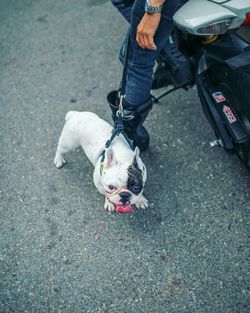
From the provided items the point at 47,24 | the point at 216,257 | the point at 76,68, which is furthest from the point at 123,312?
the point at 47,24

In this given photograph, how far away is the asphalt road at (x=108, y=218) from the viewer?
2205mm

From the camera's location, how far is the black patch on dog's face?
6.68ft

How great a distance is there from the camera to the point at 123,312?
2.13 m

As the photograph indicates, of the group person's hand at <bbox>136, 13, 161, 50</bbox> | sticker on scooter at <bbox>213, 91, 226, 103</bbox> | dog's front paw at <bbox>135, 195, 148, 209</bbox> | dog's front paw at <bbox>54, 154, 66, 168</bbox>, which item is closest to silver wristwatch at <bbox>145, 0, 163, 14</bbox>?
person's hand at <bbox>136, 13, 161, 50</bbox>

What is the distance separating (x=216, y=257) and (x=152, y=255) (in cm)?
40

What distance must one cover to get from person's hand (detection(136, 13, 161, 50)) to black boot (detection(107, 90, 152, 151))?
0.49 metres

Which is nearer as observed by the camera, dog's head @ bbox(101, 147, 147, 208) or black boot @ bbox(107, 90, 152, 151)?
dog's head @ bbox(101, 147, 147, 208)

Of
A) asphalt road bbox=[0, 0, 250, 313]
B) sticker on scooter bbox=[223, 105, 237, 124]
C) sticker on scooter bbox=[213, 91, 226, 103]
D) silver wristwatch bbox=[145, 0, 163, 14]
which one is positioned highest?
silver wristwatch bbox=[145, 0, 163, 14]

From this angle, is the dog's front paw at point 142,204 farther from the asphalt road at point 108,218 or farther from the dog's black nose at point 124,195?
the dog's black nose at point 124,195

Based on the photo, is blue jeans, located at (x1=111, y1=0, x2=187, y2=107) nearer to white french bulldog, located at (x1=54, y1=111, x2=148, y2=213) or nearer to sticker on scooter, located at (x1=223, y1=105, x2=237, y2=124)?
white french bulldog, located at (x1=54, y1=111, x2=148, y2=213)

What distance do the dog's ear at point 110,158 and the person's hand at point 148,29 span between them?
612 millimetres

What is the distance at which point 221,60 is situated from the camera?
2268mm

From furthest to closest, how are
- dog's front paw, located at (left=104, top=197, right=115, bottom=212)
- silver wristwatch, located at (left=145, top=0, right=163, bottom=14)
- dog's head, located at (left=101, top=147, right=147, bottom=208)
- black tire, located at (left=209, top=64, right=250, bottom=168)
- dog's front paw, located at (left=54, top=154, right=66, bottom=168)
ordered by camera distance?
dog's front paw, located at (left=54, top=154, right=66, bottom=168), dog's front paw, located at (left=104, top=197, right=115, bottom=212), black tire, located at (left=209, top=64, right=250, bottom=168), dog's head, located at (left=101, top=147, right=147, bottom=208), silver wristwatch, located at (left=145, top=0, right=163, bottom=14)

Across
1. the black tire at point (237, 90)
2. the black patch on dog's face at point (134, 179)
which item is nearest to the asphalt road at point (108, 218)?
the black tire at point (237, 90)
